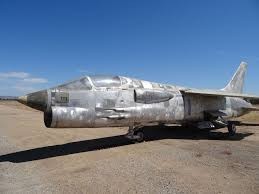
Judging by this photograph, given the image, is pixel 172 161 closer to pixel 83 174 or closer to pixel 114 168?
pixel 114 168

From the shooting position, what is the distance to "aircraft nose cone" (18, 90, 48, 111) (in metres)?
8.78

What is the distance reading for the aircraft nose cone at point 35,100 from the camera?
8.78m

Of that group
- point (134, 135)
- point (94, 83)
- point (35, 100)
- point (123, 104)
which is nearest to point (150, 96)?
point (123, 104)

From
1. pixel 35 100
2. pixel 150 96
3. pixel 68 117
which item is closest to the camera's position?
pixel 35 100

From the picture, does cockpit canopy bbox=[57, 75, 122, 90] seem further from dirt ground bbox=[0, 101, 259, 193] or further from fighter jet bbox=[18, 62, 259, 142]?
dirt ground bbox=[0, 101, 259, 193]

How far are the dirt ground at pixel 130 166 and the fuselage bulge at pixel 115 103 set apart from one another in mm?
1060

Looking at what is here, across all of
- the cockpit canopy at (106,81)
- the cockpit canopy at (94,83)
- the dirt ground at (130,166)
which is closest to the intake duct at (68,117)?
the cockpit canopy at (94,83)

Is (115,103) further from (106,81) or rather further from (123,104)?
(106,81)

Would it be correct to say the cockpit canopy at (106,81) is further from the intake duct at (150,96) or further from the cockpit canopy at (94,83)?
the intake duct at (150,96)

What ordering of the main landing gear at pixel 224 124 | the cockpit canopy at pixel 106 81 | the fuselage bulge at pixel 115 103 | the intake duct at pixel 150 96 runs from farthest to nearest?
1. the main landing gear at pixel 224 124
2. the intake duct at pixel 150 96
3. the cockpit canopy at pixel 106 81
4. the fuselage bulge at pixel 115 103

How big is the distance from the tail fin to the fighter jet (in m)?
4.86

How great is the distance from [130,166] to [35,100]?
3493 mm

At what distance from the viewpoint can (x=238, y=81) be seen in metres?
19.7

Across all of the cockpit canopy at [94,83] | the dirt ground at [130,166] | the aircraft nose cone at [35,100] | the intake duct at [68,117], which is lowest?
the dirt ground at [130,166]
